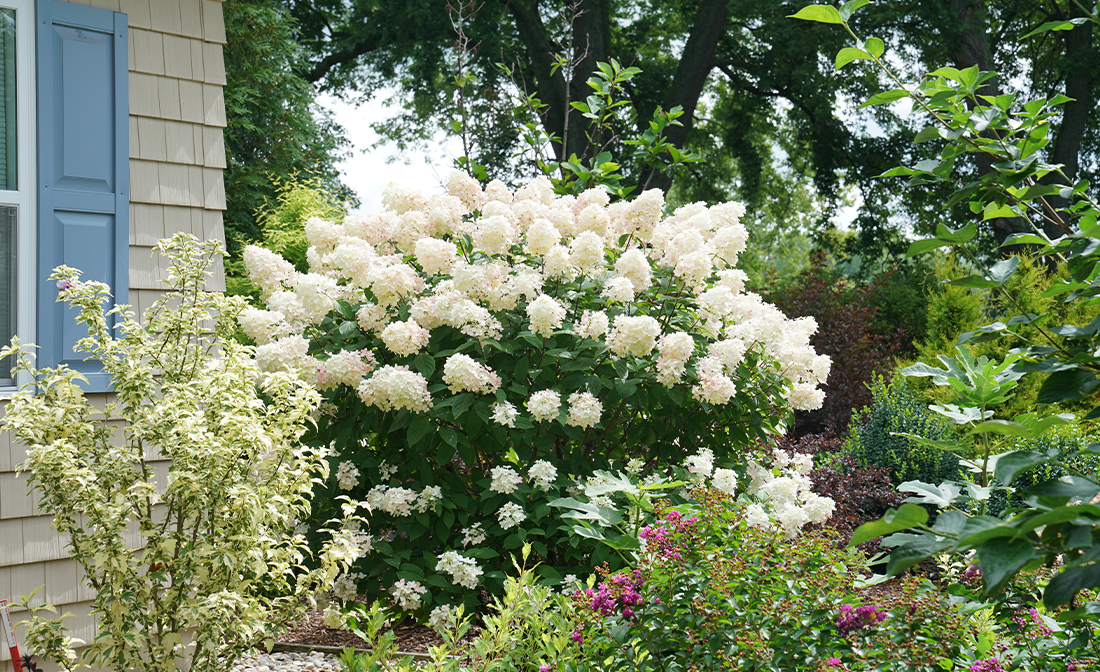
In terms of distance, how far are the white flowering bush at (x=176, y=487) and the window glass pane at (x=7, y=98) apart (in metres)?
0.78

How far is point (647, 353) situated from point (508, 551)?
1.00 metres

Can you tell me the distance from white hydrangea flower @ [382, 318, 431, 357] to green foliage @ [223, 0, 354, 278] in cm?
585

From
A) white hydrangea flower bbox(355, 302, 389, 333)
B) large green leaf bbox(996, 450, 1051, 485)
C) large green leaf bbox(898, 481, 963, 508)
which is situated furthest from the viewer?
white hydrangea flower bbox(355, 302, 389, 333)

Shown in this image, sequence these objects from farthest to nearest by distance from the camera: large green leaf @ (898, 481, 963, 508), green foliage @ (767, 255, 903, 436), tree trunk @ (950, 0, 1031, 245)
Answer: tree trunk @ (950, 0, 1031, 245), green foliage @ (767, 255, 903, 436), large green leaf @ (898, 481, 963, 508)

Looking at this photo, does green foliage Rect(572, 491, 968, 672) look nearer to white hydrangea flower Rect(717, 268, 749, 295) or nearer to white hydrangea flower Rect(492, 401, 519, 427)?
white hydrangea flower Rect(492, 401, 519, 427)

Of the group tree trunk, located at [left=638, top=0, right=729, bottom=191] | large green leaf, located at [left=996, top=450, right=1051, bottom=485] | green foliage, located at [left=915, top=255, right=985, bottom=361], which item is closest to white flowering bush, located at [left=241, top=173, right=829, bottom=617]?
large green leaf, located at [left=996, top=450, right=1051, bottom=485]

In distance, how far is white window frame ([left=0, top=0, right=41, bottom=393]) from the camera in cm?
308

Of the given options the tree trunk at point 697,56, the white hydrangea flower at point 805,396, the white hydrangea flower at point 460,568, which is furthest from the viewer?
the tree trunk at point 697,56

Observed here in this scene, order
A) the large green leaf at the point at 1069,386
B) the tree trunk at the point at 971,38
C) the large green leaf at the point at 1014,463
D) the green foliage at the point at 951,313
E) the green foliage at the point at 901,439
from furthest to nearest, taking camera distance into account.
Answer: the tree trunk at the point at 971,38
the green foliage at the point at 951,313
the green foliage at the point at 901,439
the large green leaf at the point at 1069,386
the large green leaf at the point at 1014,463

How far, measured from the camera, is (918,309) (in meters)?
10.9

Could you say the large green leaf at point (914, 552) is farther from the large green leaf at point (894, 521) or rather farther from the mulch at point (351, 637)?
the mulch at point (351, 637)

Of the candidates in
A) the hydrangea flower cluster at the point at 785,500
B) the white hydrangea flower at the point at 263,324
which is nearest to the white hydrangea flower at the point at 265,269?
the white hydrangea flower at the point at 263,324

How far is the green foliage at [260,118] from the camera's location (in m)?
8.97

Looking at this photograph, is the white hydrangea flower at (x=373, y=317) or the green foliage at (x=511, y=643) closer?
the green foliage at (x=511, y=643)
